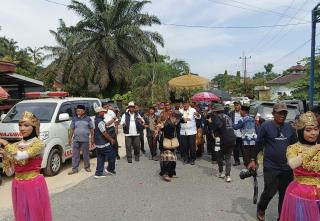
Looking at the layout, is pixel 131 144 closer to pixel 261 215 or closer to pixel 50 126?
pixel 50 126

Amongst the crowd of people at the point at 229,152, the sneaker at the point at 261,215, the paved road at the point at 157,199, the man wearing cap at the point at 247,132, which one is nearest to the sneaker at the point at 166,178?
the crowd of people at the point at 229,152

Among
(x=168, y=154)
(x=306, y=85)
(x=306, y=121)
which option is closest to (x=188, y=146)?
(x=168, y=154)

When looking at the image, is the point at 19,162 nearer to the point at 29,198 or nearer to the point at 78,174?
the point at 29,198

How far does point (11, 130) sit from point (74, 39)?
2126 cm

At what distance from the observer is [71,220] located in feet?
21.0

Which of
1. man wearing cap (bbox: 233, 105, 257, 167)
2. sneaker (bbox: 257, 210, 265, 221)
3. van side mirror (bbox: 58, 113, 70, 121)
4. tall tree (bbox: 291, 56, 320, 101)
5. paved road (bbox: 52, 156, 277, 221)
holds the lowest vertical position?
paved road (bbox: 52, 156, 277, 221)

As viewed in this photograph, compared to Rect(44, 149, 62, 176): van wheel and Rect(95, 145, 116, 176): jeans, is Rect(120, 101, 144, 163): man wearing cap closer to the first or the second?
Rect(95, 145, 116, 176): jeans

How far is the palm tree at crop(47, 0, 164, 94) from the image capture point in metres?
29.3

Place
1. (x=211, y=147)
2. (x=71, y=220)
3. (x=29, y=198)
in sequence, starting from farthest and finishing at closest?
(x=211, y=147) → (x=71, y=220) → (x=29, y=198)

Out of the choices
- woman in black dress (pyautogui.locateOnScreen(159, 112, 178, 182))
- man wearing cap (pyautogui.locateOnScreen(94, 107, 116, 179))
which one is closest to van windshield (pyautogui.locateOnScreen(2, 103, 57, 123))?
man wearing cap (pyautogui.locateOnScreen(94, 107, 116, 179))

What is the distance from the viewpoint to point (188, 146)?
11258 millimetres

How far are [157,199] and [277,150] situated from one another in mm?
2717

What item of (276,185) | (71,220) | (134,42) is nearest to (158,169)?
(71,220)

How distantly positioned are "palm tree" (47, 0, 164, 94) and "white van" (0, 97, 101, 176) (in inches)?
713
